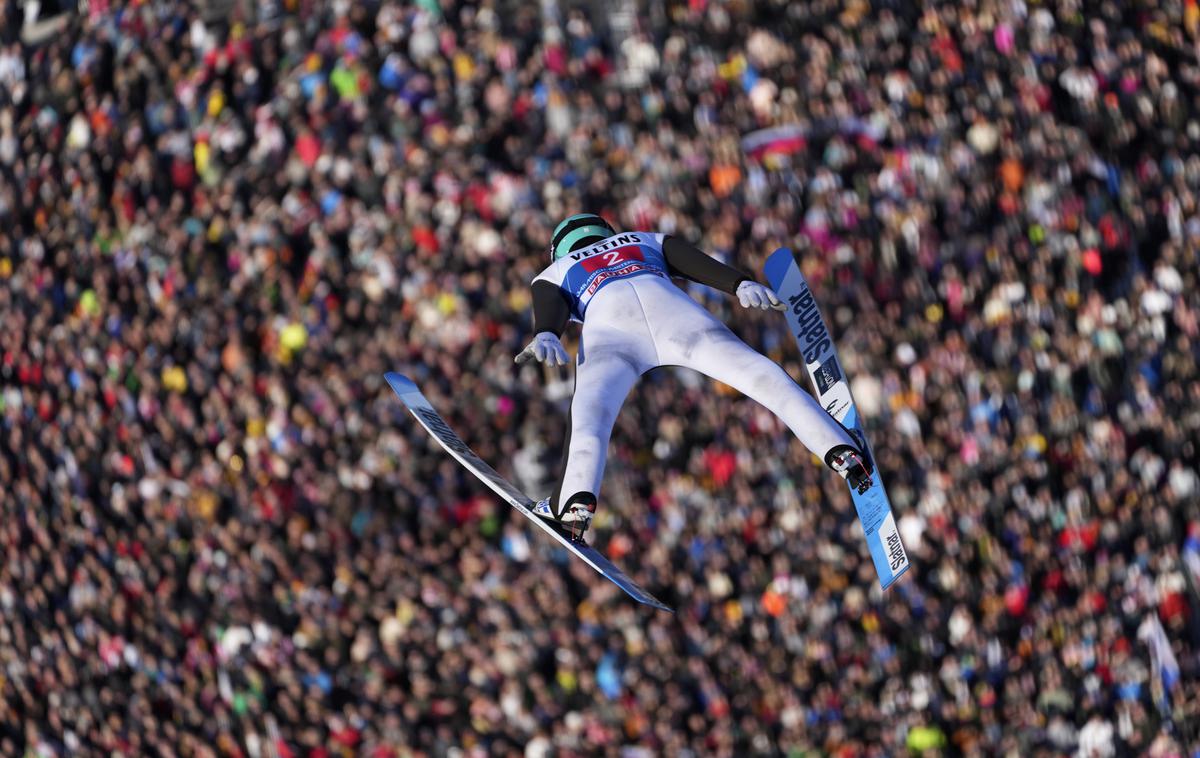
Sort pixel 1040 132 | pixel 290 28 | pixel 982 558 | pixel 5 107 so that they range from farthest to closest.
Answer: pixel 5 107
pixel 290 28
pixel 1040 132
pixel 982 558

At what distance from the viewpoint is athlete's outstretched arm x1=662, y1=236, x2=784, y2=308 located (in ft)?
24.1

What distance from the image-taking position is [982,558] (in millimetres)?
11500

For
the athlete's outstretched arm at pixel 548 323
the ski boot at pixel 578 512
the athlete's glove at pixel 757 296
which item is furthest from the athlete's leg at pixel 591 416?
the athlete's glove at pixel 757 296

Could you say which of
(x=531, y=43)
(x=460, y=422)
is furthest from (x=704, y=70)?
(x=460, y=422)

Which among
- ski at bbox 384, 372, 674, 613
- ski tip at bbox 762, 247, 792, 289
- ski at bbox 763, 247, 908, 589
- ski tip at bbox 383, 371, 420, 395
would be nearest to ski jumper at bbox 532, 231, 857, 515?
ski at bbox 384, 372, 674, 613

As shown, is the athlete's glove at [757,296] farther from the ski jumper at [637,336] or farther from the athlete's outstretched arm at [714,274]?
the ski jumper at [637,336]

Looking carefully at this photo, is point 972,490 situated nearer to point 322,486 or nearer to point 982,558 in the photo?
point 982,558

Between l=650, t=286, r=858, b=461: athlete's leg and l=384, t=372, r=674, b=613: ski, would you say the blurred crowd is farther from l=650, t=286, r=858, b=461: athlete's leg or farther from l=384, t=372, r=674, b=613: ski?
l=650, t=286, r=858, b=461: athlete's leg

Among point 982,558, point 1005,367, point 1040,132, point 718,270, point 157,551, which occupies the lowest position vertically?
point 157,551

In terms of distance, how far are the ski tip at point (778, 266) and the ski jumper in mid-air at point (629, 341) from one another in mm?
702

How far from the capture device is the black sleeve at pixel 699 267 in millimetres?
7570

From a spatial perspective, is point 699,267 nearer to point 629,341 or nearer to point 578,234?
point 629,341

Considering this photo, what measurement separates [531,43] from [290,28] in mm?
2657

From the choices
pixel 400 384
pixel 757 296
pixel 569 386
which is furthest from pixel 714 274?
pixel 569 386
